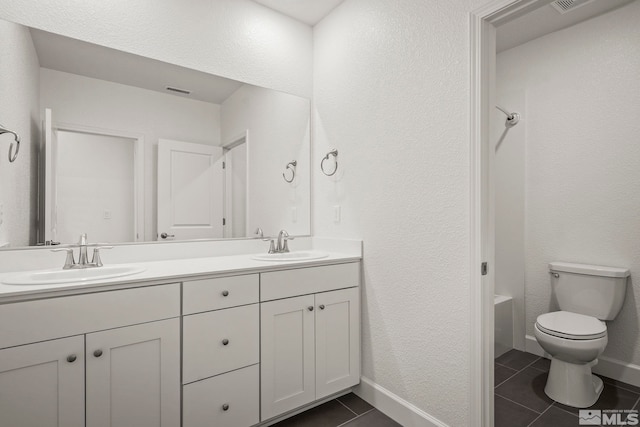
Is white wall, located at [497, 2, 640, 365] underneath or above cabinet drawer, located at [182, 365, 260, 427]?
above

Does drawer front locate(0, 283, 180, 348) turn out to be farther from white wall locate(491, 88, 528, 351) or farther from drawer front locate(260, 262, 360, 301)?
white wall locate(491, 88, 528, 351)

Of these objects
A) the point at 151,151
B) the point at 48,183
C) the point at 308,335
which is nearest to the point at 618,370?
the point at 308,335

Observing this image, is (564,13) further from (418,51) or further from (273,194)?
(273,194)

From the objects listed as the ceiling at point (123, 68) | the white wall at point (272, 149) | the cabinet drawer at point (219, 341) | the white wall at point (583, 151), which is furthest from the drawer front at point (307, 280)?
the white wall at point (583, 151)

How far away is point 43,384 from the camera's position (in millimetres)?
1110

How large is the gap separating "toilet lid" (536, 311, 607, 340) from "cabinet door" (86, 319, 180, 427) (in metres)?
2.06

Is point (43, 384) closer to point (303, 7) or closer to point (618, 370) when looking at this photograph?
point (303, 7)

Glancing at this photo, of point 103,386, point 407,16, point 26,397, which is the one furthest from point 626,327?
point 26,397

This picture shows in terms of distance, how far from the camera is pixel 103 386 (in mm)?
1204

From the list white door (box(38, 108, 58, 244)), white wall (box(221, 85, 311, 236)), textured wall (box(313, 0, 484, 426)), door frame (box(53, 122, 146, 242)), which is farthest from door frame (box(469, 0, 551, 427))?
white door (box(38, 108, 58, 244))

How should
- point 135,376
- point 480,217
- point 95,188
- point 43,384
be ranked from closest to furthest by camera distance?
point 43,384
point 135,376
point 480,217
point 95,188

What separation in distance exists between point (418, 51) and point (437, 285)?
119cm

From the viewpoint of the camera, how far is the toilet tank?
6.89 ft

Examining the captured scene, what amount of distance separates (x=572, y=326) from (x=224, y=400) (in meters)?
2.01
